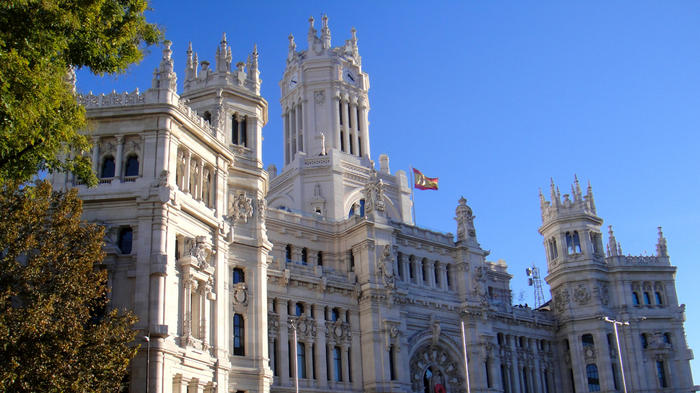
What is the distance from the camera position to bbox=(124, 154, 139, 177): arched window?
38469 millimetres

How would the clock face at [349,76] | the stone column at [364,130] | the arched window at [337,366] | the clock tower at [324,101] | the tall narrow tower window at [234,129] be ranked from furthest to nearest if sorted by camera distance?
the clock face at [349,76] < the stone column at [364,130] < the clock tower at [324,101] < the arched window at [337,366] < the tall narrow tower window at [234,129]

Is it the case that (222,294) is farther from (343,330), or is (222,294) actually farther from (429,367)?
(429,367)

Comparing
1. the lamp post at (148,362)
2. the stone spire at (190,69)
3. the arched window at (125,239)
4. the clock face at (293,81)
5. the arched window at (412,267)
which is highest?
the clock face at (293,81)

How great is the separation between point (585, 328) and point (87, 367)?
55.4m

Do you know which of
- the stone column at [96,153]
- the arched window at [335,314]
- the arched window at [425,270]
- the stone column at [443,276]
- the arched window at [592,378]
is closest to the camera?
the stone column at [96,153]

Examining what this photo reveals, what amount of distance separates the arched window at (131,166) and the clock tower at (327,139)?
1200 inches

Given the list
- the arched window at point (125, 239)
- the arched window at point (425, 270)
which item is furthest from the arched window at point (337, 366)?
the arched window at point (125, 239)

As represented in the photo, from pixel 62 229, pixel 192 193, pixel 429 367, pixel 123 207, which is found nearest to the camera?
pixel 62 229

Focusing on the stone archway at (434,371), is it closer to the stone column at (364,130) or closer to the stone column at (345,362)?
the stone column at (345,362)

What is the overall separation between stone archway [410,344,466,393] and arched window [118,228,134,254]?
28.6 metres

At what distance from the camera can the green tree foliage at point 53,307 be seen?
85.3 ft

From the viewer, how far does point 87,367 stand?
2742 cm

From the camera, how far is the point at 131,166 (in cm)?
3866

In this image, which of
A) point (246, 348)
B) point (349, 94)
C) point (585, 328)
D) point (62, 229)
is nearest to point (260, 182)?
point (246, 348)
